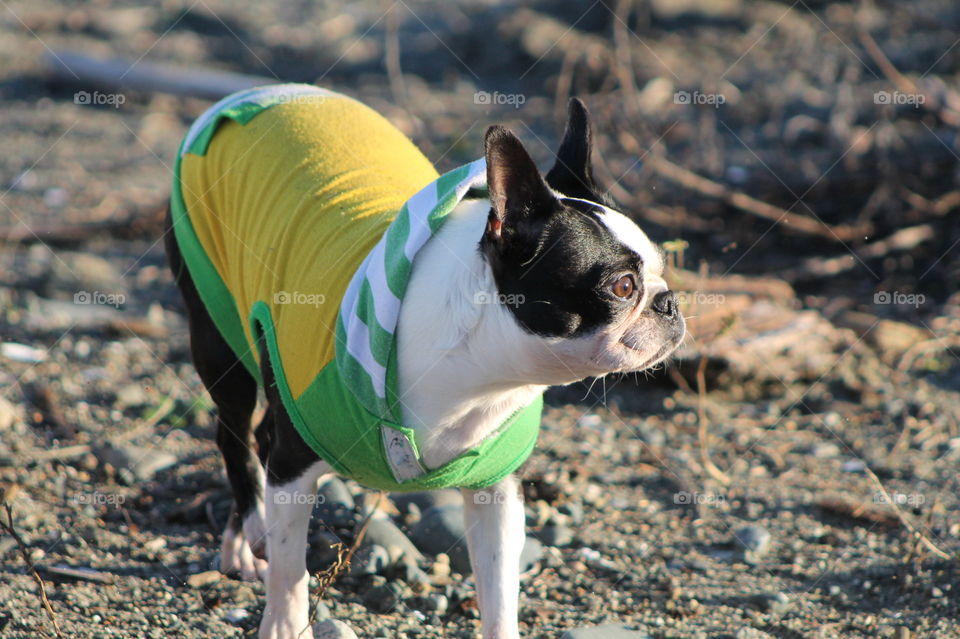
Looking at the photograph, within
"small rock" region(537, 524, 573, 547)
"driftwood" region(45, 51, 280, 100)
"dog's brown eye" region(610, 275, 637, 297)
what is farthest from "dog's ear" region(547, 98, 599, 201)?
"driftwood" region(45, 51, 280, 100)

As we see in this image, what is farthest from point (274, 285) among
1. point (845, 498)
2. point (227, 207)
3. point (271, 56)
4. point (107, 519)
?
point (271, 56)

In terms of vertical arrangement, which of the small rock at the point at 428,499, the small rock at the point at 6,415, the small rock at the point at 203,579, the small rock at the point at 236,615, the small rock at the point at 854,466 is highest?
the small rock at the point at 6,415

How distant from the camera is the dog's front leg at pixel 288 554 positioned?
10.4ft

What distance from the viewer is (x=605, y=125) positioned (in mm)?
7625

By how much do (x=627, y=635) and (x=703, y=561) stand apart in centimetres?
74

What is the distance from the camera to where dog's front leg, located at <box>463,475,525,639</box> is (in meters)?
3.19

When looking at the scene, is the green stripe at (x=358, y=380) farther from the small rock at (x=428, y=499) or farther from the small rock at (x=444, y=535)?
the small rock at (x=428, y=499)

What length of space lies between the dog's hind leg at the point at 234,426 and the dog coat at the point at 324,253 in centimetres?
11

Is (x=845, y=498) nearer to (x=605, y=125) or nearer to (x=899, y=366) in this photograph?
(x=899, y=366)

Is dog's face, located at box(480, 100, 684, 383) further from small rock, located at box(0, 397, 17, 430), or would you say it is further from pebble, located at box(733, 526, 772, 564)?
small rock, located at box(0, 397, 17, 430)

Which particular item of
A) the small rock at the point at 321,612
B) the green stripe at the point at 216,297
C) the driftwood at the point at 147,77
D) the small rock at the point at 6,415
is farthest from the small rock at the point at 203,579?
the driftwood at the point at 147,77

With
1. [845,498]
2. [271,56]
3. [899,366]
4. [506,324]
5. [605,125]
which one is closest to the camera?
[506,324]

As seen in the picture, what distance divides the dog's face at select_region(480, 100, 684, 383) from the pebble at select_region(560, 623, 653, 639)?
0.97 m

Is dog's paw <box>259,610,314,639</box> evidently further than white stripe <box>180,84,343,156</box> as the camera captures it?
No
